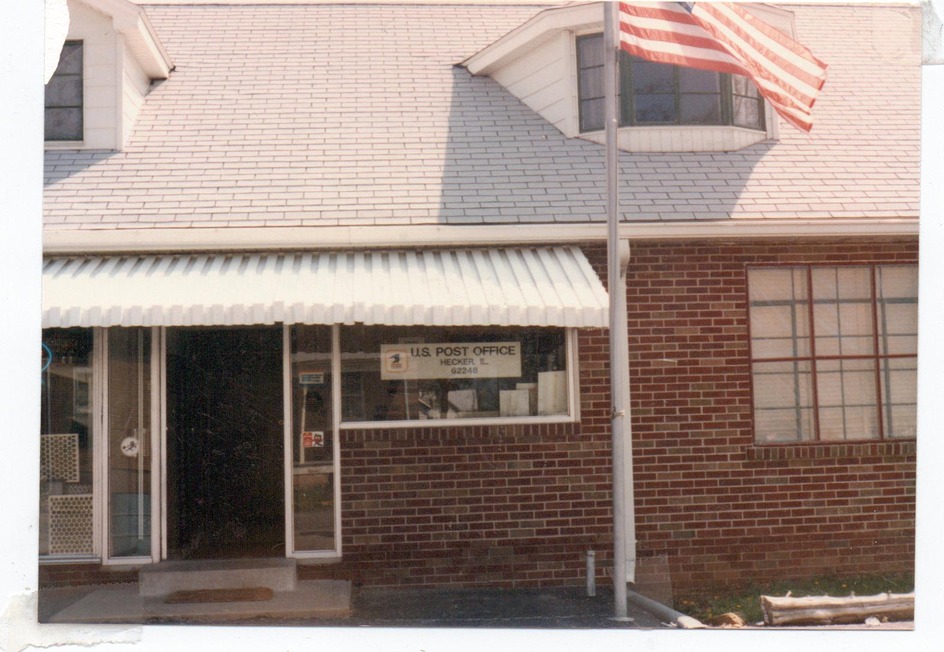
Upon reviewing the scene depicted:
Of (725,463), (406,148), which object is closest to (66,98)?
(406,148)

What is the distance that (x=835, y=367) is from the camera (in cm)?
758

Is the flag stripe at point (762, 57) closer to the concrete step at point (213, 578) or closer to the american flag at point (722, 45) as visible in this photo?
the american flag at point (722, 45)

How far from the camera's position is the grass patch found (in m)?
6.87

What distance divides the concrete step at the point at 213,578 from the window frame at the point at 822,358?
3.90 meters

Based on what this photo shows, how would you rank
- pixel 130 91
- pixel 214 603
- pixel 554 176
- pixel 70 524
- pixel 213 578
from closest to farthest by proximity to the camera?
1. pixel 214 603
2. pixel 213 578
3. pixel 70 524
4. pixel 554 176
5. pixel 130 91

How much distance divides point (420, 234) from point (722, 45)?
8.37ft

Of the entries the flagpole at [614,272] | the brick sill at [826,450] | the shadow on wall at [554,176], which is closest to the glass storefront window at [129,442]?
the shadow on wall at [554,176]

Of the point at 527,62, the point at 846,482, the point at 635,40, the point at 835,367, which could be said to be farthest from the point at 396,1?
the point at 846,482

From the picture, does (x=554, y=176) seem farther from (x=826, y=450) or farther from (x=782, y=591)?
(x=782, y=591)

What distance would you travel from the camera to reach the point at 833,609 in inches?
244

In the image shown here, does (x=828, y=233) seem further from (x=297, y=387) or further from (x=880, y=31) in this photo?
(x=297, y=387)

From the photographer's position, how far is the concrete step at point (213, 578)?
688 centimetres

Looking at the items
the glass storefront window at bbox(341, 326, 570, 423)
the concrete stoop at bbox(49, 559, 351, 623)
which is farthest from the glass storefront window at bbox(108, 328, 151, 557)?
the glass storefront window at bbox(341, 326, 570, 423)

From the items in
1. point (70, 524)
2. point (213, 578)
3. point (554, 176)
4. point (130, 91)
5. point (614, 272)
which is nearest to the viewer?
point (614, 272)
